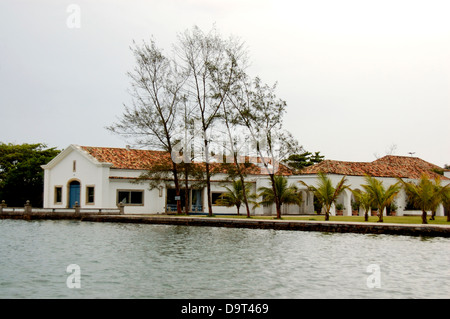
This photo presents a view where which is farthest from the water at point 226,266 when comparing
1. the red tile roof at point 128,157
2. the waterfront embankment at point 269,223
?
the red tile roof at point 128,157

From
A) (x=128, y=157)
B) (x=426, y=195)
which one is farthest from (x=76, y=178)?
(x=426, y=195)

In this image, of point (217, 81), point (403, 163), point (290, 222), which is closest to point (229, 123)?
point (217, 81)

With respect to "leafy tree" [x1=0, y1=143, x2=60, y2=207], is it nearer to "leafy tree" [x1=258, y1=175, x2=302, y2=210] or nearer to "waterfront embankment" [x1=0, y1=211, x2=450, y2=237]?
"waterfront embankment" [x1=0, y1=211, x2=450, y2=237]

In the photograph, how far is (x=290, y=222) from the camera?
26.5 meters

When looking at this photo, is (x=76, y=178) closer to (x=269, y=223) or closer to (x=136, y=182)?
(x=136, y=182)

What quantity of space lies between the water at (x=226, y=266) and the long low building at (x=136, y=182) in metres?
15.8

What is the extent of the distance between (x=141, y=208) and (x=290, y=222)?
55.2ft

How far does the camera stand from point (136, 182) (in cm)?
3909

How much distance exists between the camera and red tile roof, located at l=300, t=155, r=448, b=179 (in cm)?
4069

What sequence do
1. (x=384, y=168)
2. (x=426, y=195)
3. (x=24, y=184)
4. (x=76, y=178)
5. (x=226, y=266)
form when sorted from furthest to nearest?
1. (x=24, y=184)
2. (x=384, y=168)
3. (x=76, y=178)
4. (x=426, y=195)
5. (x=226, y=266)

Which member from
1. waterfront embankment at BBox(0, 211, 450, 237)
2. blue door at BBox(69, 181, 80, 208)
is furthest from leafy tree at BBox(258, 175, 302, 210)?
blue door at BBox(69, 181, 80, 208)

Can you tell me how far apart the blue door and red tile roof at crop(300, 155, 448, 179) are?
52.1ft

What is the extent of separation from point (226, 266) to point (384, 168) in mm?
31530
